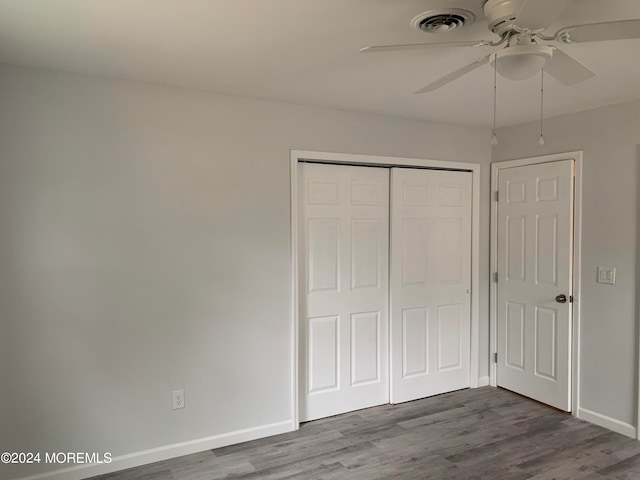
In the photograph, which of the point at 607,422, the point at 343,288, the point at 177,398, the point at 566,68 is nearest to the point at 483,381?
the point at 607,422

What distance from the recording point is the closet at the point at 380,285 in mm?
3439

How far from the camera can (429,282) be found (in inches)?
154

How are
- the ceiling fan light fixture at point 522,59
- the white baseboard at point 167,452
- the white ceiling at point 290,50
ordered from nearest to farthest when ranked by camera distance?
the ceiling fan light fixture at point 522,59, the white ceiling at point 290,50, the white baseboard at point 167,452

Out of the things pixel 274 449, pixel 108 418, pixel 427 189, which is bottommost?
pixel 274 449

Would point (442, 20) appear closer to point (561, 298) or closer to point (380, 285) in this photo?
point (380, 285)

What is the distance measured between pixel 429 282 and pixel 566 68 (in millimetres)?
2371

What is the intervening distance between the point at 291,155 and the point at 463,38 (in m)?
1.49

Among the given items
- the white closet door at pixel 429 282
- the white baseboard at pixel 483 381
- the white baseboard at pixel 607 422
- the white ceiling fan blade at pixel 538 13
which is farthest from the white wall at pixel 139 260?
the white ceiling fan blade at pixel 538 13

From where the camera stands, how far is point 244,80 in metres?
2.70

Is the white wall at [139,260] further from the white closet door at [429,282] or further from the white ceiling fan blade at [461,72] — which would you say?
the white ceiling fan blade at [461,72]

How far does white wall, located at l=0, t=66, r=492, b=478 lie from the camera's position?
2.50 metres

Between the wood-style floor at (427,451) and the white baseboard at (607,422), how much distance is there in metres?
0.05

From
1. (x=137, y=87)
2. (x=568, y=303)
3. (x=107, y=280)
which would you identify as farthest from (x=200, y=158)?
(x=568, y=303)

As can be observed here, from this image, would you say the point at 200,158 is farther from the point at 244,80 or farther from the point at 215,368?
the point at 215,368
